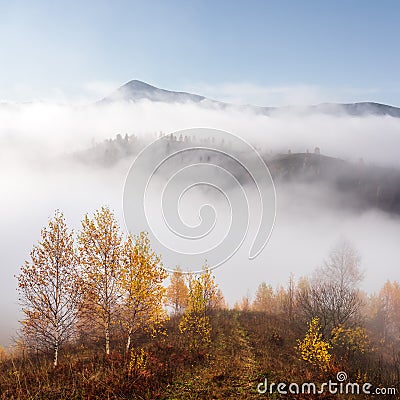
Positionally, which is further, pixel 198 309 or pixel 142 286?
pixel 198 309

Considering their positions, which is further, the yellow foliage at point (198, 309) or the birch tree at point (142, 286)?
the yellow foliage at point (198, 309)

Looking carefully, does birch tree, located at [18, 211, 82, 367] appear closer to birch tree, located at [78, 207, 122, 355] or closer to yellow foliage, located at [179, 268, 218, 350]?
birch tree, located at [78, 207, 122, 355]

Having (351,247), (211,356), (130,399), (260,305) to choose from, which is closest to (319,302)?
(351,247)

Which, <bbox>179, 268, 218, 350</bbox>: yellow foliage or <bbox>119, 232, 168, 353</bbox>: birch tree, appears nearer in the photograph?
<bbox>119, 232, 168, 353</bbox>: birch tree

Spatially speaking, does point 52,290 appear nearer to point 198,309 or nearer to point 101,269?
point 101,269

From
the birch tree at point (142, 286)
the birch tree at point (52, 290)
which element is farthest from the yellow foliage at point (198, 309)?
the birch tree at point (52, 290)

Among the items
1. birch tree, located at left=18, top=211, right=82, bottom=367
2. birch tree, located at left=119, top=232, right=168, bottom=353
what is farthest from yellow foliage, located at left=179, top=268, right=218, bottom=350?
birch tree, located at left=18, top=211, right=82, bottom=367

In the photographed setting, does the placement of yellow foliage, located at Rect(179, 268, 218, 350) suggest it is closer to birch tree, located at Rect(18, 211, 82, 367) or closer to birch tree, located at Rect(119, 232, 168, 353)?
birch tree, located at Rect(119, 232, 168, 353)

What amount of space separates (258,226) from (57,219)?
14632 mm

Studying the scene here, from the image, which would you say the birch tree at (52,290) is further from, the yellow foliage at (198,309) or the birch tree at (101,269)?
the yellow foliage at (198,309)

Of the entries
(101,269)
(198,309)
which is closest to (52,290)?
(101,269)

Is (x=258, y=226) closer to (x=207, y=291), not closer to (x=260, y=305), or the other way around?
(x=207, y=291)

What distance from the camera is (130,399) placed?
13.0m

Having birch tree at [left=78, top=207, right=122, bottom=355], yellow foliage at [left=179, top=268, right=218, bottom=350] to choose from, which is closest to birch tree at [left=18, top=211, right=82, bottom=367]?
birch tree at [left=78, top=207, right=122, bottom=355]
